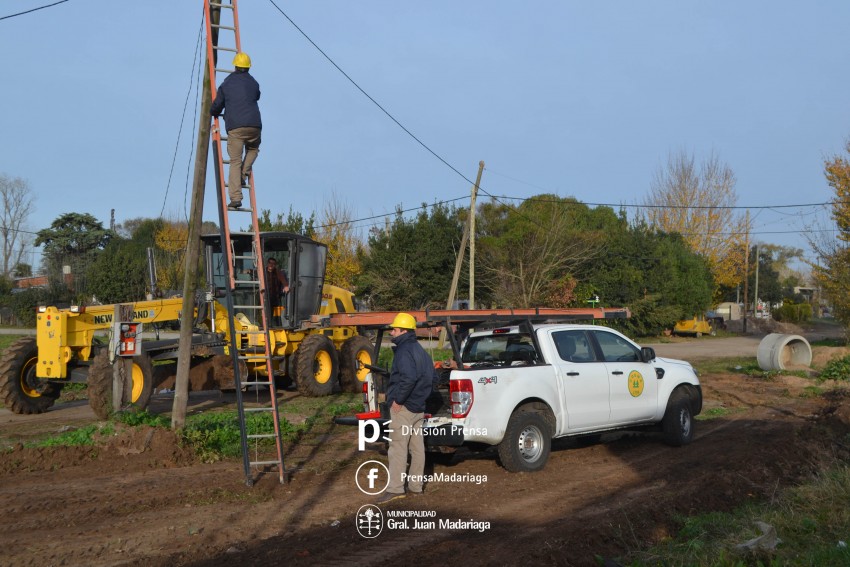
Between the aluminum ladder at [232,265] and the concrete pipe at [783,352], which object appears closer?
the aluminum ladder at [232,265]

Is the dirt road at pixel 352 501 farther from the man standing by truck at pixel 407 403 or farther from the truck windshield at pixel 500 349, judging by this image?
the truck windshield at pixel 500 349

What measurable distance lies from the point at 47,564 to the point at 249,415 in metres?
7.32

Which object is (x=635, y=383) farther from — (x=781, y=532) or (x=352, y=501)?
(x=352, y=501)

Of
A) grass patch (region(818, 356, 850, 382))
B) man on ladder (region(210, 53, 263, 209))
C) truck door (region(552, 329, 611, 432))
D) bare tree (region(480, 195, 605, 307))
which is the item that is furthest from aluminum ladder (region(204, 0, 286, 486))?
bare tree (region(480, 195, 605, 307))

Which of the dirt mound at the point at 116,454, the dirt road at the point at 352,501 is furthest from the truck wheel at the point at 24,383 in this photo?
the dirt mound at the point at 116,454

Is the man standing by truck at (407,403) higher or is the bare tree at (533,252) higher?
the bare tree at (533,252)

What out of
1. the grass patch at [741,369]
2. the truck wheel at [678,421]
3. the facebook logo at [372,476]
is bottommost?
the grass patch at [741,369]

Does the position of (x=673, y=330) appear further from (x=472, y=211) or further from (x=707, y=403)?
(x=707, y=403)

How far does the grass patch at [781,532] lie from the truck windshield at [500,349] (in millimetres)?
3257

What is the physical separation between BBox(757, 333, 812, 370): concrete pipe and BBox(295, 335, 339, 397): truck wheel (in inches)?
511

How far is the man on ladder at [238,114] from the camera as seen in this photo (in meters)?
9.67

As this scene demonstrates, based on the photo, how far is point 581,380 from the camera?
10234mm

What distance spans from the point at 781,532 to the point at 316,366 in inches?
444

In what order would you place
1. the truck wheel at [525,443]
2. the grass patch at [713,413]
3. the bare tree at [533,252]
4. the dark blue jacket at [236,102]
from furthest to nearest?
the bare tree at [533,252] < the grass patch at [713,413] < the dark blue jacket at [236,102] < the truck wheel at [525,443]
